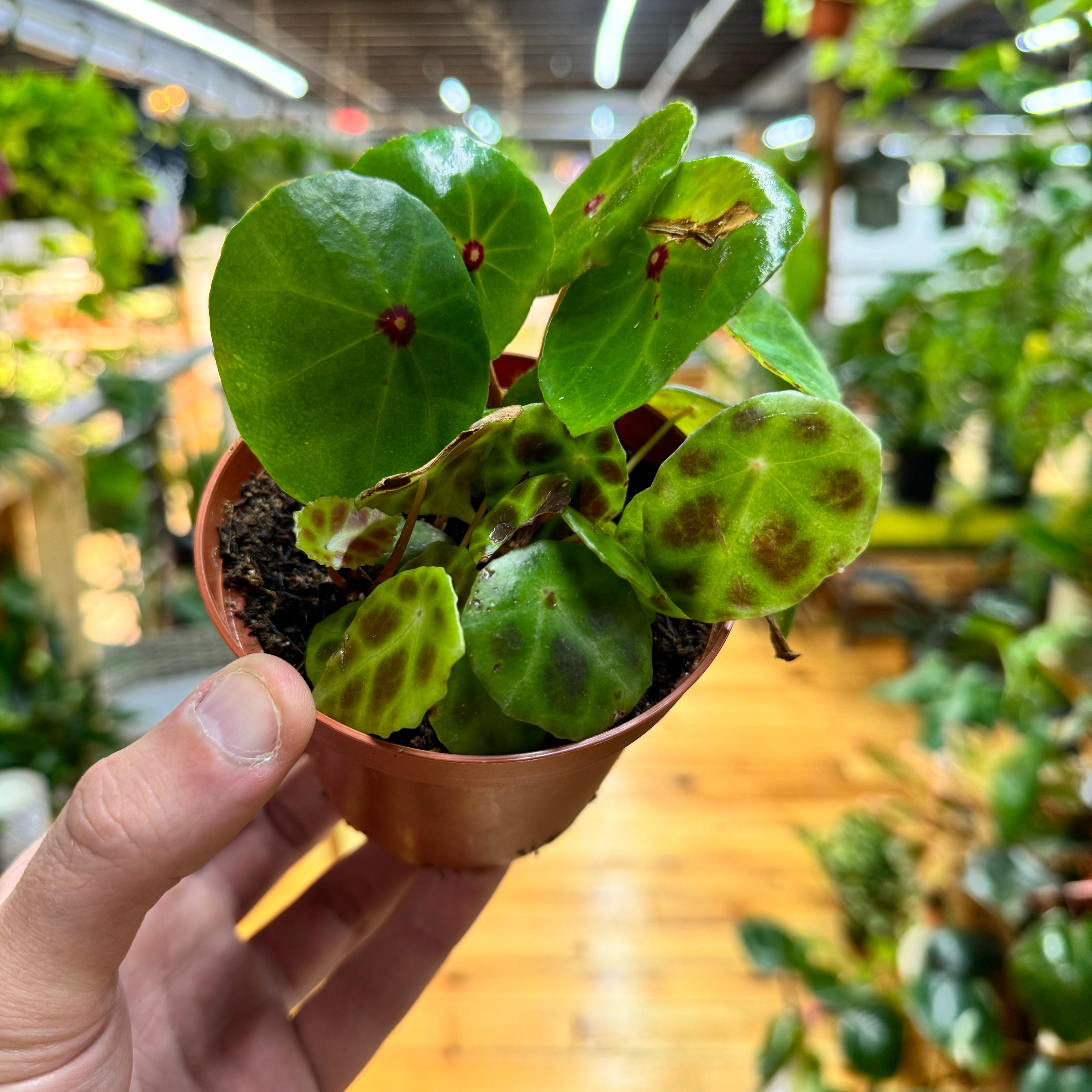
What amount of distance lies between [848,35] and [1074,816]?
7.14 feet

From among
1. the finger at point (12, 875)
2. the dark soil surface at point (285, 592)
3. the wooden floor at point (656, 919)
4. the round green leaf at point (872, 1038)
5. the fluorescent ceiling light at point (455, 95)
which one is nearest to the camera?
the dark soil surface at point (285, 592)

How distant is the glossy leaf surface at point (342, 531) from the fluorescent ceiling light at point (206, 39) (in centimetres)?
346

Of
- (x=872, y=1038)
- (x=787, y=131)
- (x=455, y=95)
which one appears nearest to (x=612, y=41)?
(x=787, y=131)

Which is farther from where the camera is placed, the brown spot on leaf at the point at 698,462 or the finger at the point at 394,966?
the finger at the point at 394,966

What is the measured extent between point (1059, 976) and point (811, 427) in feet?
3.03

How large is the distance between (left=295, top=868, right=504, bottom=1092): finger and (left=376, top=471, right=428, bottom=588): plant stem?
375mm

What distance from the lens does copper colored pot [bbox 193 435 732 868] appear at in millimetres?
365

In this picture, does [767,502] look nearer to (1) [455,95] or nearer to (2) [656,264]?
(2) [656,264]

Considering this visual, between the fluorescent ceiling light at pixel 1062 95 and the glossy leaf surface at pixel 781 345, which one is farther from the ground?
the fluorescent ceiling light at pixel 1062 95

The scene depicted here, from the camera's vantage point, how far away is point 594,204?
41 cm

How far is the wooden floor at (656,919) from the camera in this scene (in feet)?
4.73

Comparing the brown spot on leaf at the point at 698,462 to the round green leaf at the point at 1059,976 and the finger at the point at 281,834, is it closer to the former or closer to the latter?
the finger at the point at 281,834

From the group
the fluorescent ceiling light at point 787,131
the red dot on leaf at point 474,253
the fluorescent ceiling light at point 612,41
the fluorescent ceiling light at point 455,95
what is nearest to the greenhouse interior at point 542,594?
the red dot on leaf at point 474,253

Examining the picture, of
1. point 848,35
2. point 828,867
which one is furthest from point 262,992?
point 848,35
